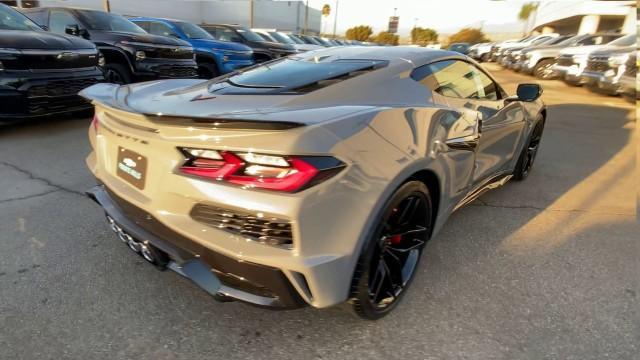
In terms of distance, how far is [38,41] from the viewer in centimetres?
509

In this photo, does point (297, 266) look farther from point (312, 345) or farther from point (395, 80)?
point (395, 80)

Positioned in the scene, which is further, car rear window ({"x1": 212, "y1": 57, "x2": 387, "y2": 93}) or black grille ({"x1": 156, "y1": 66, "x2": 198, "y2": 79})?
black grille ({"x1": 156, "y1": 66, "x2": 198, "y2": 79})

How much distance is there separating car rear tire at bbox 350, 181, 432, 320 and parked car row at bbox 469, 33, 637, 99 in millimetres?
9256

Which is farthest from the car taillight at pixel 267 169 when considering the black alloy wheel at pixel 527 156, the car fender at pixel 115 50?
the car fender at pixel 115 50

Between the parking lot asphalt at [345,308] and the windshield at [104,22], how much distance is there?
4.30 metres

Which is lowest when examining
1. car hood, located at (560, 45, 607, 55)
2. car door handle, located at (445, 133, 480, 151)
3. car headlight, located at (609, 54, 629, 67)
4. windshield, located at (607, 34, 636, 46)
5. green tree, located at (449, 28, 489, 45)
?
car door handle, located at (445, 133, 480, 151)

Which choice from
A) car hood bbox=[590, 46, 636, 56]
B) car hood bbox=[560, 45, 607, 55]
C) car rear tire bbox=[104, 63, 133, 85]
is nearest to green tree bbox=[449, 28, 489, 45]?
car hood bbox=[560, 45, 607, 55]

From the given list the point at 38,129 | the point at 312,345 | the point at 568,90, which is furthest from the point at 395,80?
the point at 568,90

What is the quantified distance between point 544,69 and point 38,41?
1618cm

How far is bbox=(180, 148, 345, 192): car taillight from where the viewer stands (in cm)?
159

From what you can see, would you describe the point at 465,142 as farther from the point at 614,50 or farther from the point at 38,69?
the point at 614,50

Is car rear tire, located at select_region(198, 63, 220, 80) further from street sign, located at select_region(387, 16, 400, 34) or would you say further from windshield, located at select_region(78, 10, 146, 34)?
street sign, located at select_region(387, 16, 400, 34)

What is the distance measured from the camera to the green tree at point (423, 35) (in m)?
70.9

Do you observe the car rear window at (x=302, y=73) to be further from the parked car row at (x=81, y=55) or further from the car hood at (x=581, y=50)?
the car hood at (x=581, y=50)
